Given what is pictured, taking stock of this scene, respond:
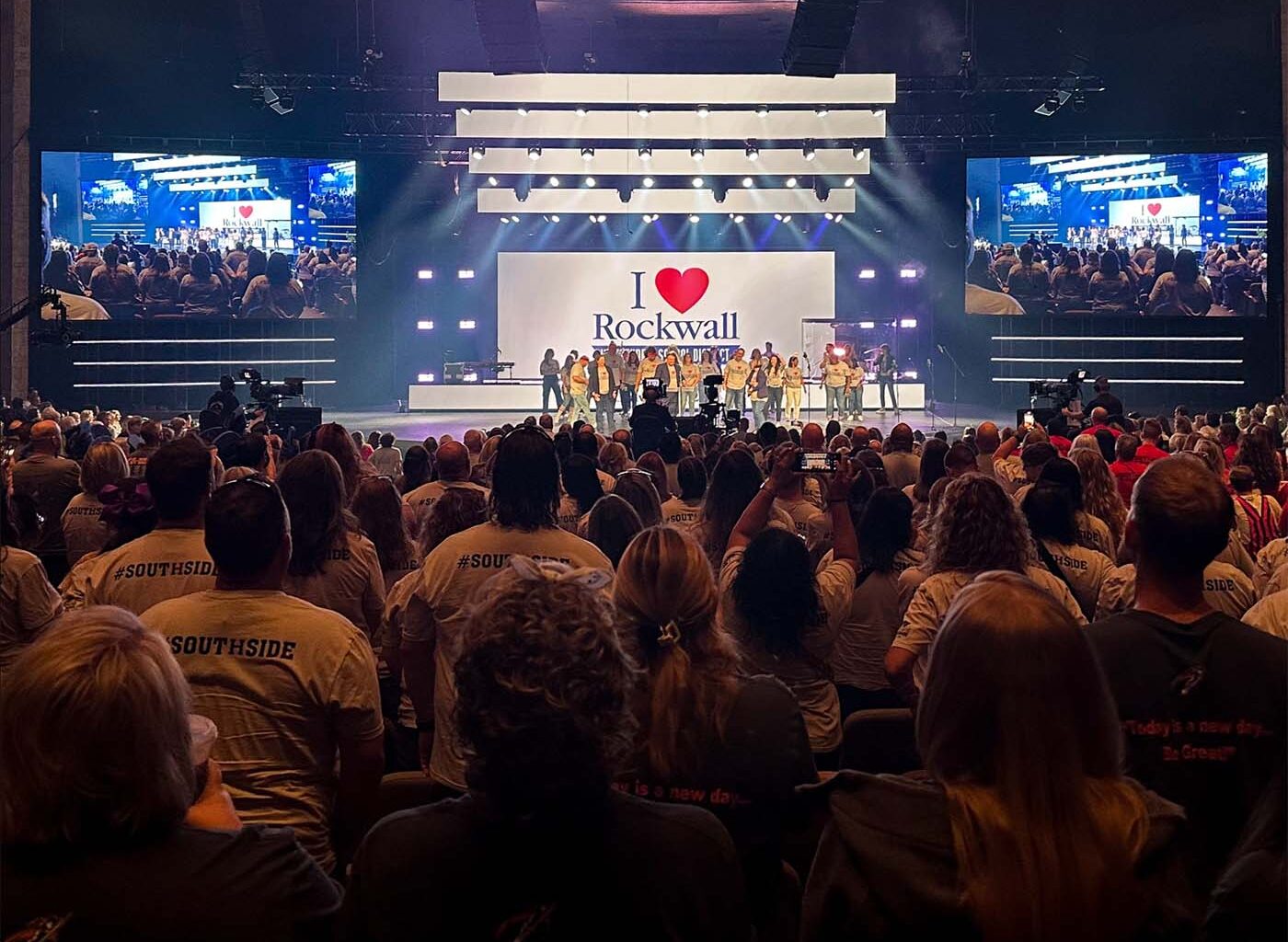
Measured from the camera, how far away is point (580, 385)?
19594mm

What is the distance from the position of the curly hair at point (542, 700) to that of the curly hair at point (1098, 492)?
3.77 metres

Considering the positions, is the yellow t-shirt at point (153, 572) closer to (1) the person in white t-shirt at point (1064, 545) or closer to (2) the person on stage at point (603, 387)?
(1) the person in white t-shirt at point (1064, 545)

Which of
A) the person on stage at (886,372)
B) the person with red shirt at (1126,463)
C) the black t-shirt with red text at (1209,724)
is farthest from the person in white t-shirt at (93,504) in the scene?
the person on stage at (886,372)

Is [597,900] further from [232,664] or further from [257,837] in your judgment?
[232,664]

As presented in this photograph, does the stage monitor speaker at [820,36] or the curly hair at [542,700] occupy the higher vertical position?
the stage monitor speaker at [820,36]

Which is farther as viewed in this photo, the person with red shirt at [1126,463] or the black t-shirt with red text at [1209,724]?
the person with red shirt at [1126,463]

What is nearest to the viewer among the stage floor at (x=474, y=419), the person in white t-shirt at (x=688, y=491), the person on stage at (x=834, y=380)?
the person in white t-shirt at (x=688, y=491)

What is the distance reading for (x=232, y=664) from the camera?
241 cm

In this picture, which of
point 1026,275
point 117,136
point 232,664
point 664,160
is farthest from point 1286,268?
point 232,664

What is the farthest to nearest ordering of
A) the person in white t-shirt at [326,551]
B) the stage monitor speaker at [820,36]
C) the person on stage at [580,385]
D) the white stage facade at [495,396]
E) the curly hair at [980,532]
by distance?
the white stage facade at [495,396], the person on stage at [580,385], the stage monitor speaker at [820,36], the person in white t-shirt at [326,551], the curly hair at [980,532]

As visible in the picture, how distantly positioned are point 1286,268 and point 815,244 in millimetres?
7661

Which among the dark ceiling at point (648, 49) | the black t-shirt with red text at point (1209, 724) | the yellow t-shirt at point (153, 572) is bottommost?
the black t-shirt with red text at point (1209, 724)

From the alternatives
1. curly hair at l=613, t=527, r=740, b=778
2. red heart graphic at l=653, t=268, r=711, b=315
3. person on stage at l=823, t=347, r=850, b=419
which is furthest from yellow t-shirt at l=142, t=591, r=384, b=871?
red heart graphic at l=653, t=268, r=711, b=315

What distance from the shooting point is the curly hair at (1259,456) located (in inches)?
227
